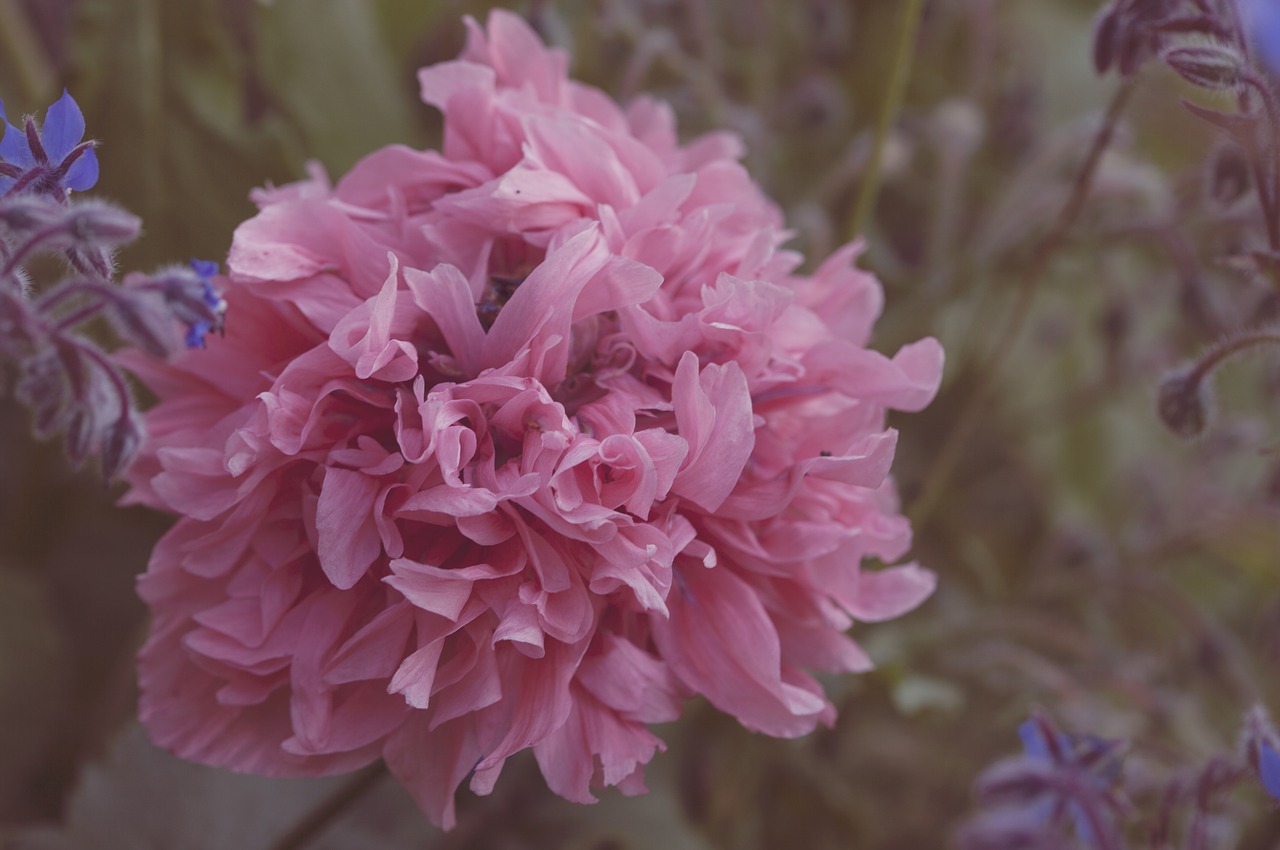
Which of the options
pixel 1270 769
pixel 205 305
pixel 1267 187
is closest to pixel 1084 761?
pixel 1270 769

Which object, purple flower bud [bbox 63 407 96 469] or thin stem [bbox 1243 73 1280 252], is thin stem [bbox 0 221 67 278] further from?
thin stem [bbox 1243 73 1280 252]

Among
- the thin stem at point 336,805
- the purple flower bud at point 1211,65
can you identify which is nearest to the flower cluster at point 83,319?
the thin stem at point 336,805

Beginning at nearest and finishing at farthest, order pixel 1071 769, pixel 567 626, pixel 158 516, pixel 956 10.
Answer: pixel 567 626 < pixel 1071 769 < pixel 158 516 < pixel 956 10

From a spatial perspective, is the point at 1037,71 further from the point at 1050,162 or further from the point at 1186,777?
the point at 1186,777

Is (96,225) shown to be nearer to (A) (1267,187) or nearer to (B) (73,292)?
(B) (73,292)

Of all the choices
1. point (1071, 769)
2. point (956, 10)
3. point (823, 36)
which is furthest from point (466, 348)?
point (956, 10)

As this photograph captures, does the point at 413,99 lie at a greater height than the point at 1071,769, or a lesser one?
greater
